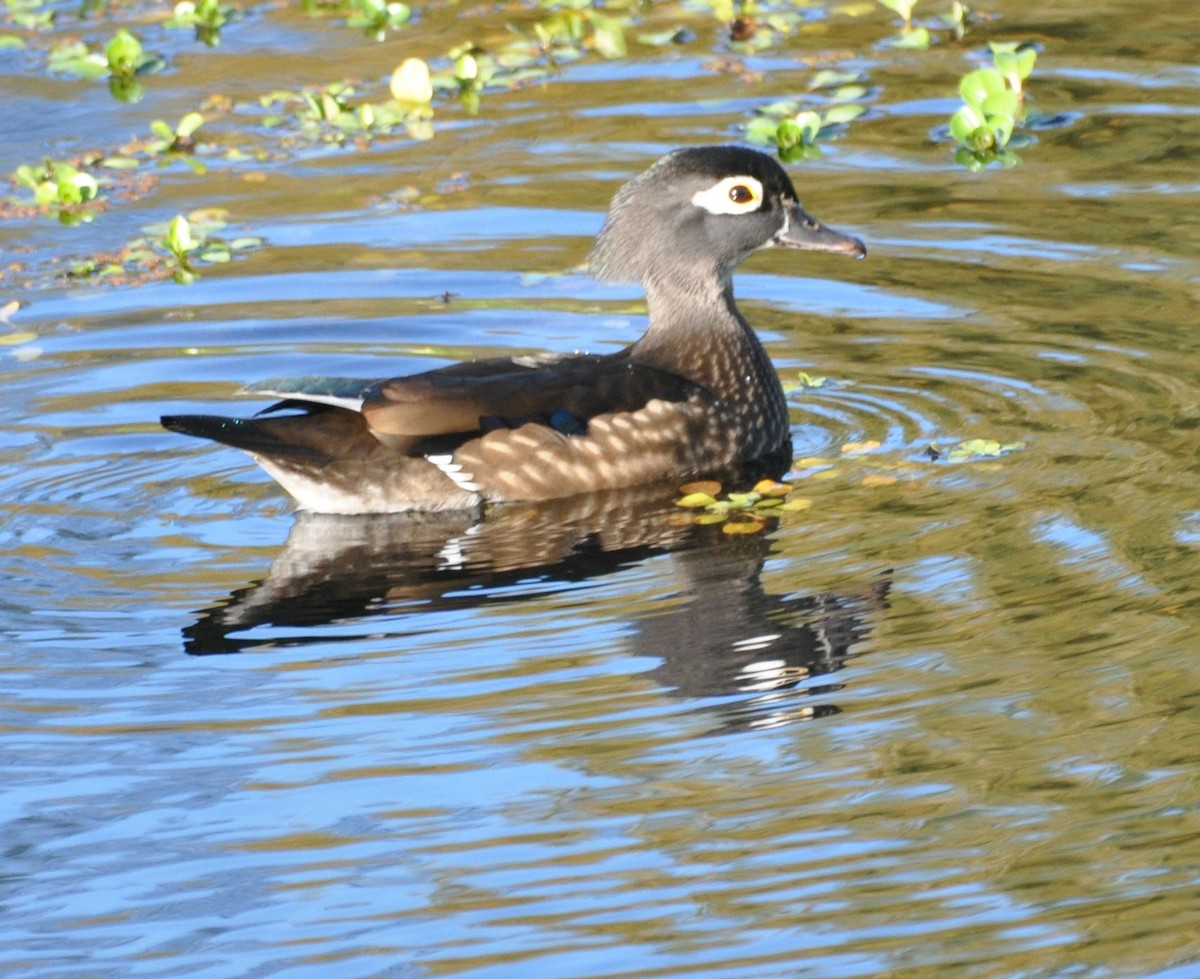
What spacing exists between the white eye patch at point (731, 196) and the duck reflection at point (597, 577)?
1303 mm

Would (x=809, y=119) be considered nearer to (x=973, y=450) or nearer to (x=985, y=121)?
(x=985, y=121)

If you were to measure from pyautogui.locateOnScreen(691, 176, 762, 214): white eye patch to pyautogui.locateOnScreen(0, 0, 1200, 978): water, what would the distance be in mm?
729

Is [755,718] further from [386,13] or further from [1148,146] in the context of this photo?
[386,13]

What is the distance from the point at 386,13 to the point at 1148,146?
4.41 metres

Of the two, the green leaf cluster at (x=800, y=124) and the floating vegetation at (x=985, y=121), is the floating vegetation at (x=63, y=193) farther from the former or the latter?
the floating vegetation at (x=985, y=121)

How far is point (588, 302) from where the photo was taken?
9.34 m

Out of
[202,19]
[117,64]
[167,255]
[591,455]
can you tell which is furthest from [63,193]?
[591,455]

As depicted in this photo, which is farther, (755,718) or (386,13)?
(386,13)

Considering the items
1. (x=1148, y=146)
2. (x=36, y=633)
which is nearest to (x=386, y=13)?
(x=1148, y=146)

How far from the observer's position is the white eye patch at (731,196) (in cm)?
831

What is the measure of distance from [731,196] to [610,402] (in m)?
1.10

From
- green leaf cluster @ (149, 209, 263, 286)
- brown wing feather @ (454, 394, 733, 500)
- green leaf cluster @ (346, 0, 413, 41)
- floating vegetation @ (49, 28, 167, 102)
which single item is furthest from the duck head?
green leaf cluster @ (346, 0, 413, 41)

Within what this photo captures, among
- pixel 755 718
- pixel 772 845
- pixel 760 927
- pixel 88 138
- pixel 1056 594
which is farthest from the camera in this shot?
pixel 88 138

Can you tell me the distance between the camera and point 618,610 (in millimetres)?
6254
